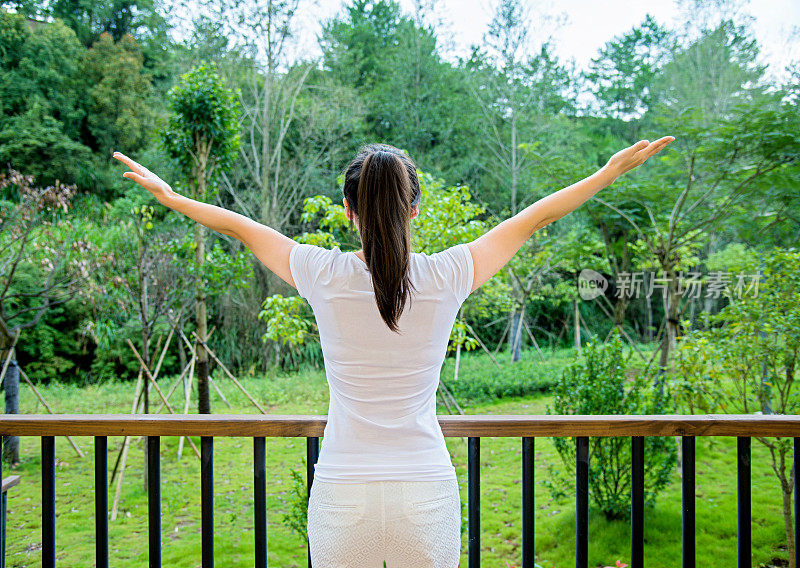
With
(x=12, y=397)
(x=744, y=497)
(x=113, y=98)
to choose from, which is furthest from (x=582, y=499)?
(x=113, y=98)

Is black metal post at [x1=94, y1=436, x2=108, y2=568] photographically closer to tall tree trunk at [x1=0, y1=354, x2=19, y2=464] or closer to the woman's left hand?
the woman's left hand

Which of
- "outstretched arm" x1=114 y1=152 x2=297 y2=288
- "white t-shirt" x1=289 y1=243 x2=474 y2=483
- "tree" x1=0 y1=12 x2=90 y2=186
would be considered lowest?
"white t-shirt" x1=289 y1=243 x2=474 y2=483

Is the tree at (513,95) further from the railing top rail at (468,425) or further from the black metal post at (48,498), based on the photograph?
the black metal post at (48,498)

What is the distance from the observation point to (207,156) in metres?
4.84

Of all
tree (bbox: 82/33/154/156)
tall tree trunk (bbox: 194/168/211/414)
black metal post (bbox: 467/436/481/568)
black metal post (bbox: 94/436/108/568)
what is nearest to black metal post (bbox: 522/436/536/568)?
black metal post (bbox: 467/436/481/568)

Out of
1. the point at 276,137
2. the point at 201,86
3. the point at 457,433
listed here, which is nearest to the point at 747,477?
the point at 457,433

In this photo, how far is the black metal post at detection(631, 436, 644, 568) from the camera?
1305 millimetres

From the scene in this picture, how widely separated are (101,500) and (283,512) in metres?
2.81

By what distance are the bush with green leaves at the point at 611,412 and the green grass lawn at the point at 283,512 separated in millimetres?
221

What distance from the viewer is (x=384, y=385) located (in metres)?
0.88

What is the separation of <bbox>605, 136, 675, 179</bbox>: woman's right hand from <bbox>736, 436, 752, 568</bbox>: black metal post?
70cm

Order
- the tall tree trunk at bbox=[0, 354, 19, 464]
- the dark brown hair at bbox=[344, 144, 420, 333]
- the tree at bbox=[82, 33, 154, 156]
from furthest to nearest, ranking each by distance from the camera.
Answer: the tree at bbox=[82, 33, 154, 156]
the tall tree trunk at bbox=[0, 354, 19, 464]
the dark brown hair at bbox=[344, 144, 420, 333]

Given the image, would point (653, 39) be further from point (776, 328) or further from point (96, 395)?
point (96, 395)

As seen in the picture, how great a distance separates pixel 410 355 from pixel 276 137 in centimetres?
925
